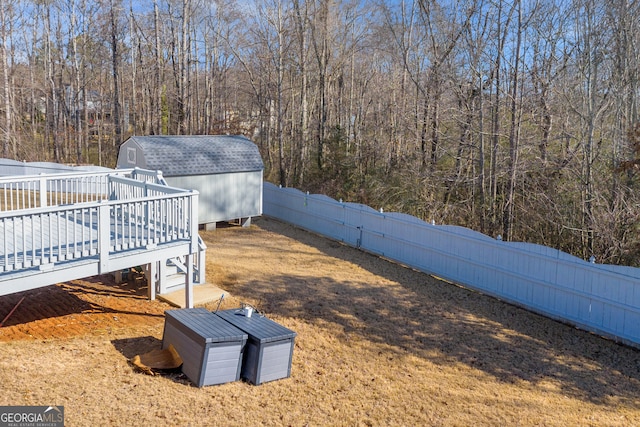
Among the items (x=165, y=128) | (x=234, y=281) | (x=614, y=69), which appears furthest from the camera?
(x=165, y=128)

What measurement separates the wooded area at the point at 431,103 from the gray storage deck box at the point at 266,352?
7932mm

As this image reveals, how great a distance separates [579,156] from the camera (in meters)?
15.1

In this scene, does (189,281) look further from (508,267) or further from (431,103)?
(431,103)

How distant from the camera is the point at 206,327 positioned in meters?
6.74

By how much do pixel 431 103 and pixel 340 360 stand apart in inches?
512

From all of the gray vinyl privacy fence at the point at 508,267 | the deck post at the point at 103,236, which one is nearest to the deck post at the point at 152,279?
the deck post at the point at 103,236

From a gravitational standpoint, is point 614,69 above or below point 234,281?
above

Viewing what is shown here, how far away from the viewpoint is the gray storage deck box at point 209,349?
21.2 ft

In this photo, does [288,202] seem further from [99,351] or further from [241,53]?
[241,53]

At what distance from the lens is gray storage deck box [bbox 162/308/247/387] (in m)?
6.46

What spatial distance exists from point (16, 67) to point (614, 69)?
31.8 meters

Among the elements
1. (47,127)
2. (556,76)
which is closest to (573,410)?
(556,76)

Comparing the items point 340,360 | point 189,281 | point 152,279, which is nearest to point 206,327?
point 340,360

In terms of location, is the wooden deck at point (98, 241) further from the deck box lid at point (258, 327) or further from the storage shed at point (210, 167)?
the storage shed at point (210, 167)
